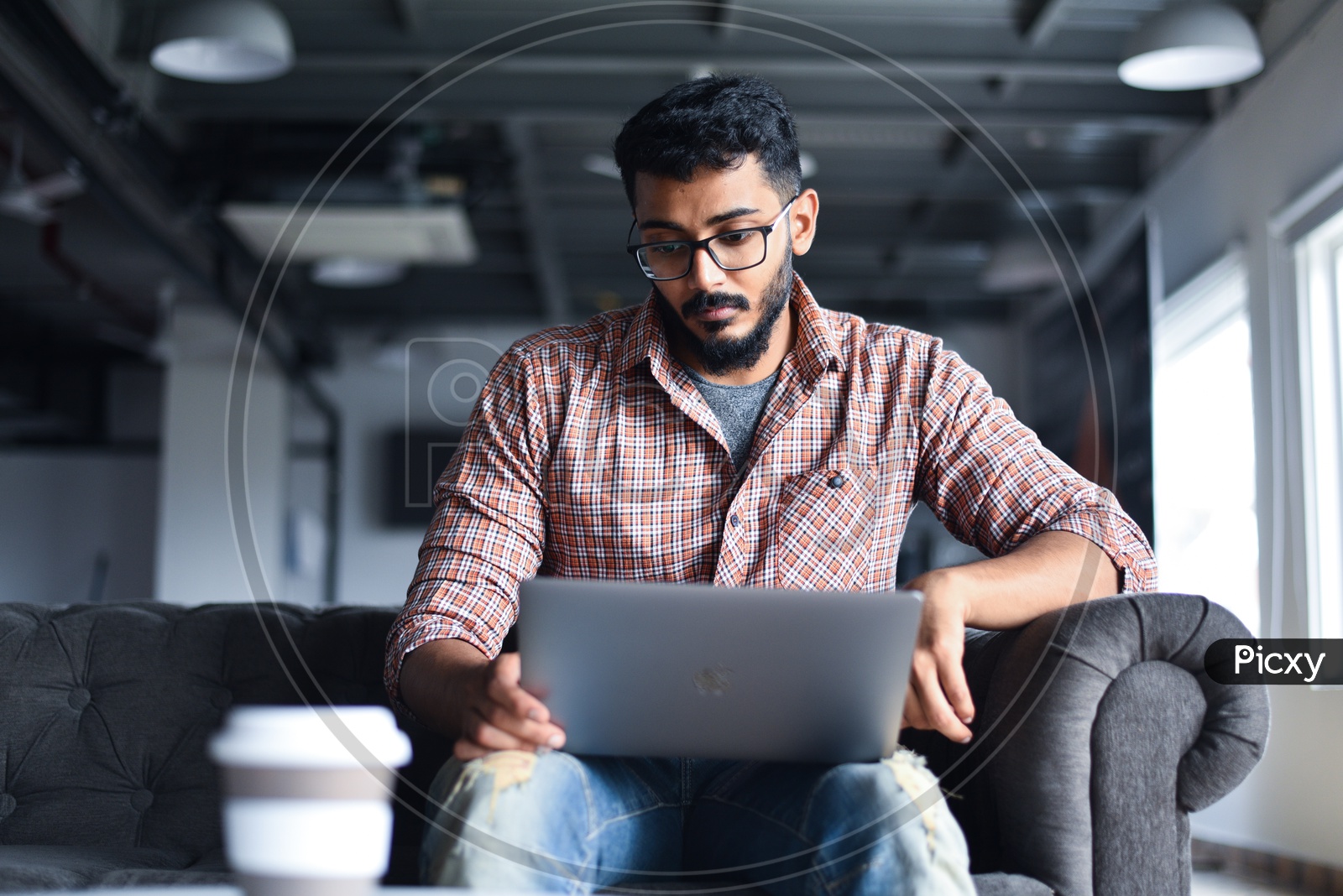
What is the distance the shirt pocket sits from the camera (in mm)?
1544

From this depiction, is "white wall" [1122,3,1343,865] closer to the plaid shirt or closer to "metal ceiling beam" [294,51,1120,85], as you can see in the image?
"metal ceiling beam" [294,51,1120,85]

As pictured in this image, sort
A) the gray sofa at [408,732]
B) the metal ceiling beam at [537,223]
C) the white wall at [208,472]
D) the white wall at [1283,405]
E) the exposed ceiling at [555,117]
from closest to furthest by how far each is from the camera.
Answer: the gray sofa at [408,732] → the white wall at [1283,405] → the exposed ceiling at [555,117] → the metal ceiling beam at [537,223] → the white wall at [208,472]

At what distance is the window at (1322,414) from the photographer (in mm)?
3805

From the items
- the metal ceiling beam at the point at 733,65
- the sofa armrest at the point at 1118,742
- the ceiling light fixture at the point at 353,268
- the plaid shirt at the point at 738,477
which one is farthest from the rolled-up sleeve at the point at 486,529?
the ceiling light fixture at the point at 353,268

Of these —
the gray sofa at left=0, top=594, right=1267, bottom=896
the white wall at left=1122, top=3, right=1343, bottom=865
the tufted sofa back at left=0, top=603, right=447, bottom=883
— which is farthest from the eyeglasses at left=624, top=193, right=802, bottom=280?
the white wall at left=1122, top=3, right=1343, bottom=865

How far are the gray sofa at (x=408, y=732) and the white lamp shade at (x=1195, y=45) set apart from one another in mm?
2706

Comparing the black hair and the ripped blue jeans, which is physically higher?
the black hair

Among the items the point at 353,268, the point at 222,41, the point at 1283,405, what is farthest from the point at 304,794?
the point at 353,268

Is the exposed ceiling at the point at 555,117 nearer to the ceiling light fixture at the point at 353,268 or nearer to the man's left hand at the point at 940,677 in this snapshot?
the ceiling light fixture at the point at 353,268

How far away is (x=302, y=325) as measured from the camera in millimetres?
7410

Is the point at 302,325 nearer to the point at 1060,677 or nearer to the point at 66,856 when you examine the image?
the point at 66,856

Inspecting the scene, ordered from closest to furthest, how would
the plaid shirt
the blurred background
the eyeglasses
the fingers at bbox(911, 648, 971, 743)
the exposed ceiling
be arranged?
the fingers at bbox(911, 648, 971, 743)
the plaid shirt
the eyeglasses
the blurred background
the exposed ceiling

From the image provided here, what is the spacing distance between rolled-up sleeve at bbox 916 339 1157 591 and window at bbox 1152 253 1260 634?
10.5 ft

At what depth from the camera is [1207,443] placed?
4977 millimetres
